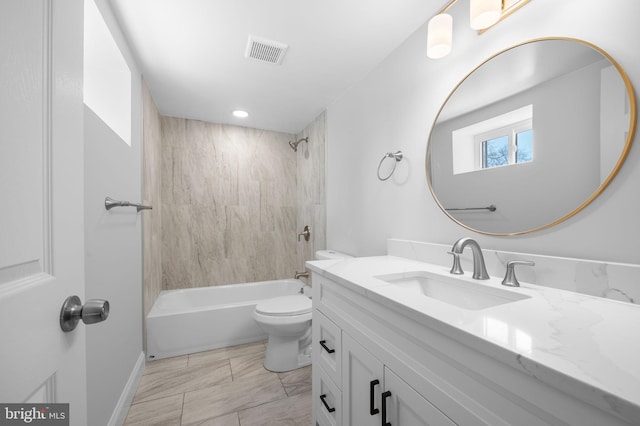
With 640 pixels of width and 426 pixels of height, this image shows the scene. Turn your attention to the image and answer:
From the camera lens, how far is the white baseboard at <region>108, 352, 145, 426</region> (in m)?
1.37

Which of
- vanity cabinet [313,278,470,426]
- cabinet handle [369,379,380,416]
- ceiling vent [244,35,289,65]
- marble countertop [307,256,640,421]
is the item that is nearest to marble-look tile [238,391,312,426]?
vanity cabinet [313,278,470,426]

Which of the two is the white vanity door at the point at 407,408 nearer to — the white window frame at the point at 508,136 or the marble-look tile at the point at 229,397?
the white window frame at the point at 508,136

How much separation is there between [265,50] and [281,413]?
228cm

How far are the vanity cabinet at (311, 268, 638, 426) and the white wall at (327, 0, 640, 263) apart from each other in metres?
0.64

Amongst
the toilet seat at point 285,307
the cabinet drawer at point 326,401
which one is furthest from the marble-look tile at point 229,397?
the cabinet drawer at point 326,401

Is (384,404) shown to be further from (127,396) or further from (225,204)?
(225,204)

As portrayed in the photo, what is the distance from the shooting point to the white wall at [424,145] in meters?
0.78

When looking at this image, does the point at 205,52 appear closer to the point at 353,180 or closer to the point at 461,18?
the point at 353,180

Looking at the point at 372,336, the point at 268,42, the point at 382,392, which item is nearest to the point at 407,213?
the point at 372,336

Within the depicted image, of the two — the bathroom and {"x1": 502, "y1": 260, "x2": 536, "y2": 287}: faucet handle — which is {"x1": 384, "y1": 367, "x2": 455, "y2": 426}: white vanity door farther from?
the bathroom

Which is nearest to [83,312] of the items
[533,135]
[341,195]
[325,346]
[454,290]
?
[325,346]

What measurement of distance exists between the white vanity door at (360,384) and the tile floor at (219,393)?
2.32 feet

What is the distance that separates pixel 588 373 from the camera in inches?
15.8

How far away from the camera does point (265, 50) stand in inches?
67.0
